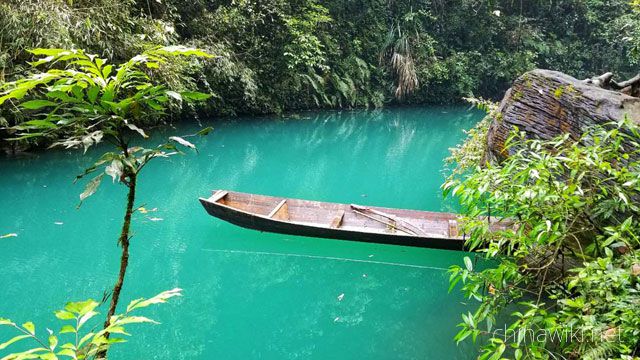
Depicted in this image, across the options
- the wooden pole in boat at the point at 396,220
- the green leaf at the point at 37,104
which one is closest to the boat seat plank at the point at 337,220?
the wooden pole in boat at the point at 396,220

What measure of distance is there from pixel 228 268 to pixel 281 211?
987mm

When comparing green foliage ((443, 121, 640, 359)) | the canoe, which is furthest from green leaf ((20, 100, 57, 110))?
the canoe

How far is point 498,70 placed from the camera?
1530 cm

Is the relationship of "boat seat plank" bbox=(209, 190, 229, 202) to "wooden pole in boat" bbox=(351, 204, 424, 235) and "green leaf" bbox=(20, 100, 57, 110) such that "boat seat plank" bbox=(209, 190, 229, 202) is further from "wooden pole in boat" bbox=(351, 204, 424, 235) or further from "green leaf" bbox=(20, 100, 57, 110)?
"green leaf" bbox=(20, 100, 57, 110)

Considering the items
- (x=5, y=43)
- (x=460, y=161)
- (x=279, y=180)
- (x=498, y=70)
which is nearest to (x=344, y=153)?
(x=279, y=180)

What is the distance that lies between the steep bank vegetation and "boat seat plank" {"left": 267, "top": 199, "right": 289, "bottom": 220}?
3.61m

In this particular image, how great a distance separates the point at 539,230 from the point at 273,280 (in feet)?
8.98

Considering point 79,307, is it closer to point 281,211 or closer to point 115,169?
point 115,169

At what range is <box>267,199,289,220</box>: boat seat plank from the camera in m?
4.82

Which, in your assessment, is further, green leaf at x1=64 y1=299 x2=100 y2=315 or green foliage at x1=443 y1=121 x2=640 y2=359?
green foliage at x1=443 y1=121 x2=640 y2=359

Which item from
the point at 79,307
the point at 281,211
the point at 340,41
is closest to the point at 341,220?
the point at 281,211

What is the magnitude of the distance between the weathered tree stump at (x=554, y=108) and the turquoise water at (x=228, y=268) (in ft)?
4.58

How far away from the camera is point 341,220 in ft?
15.8

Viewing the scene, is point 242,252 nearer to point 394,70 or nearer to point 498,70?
point 394,70
